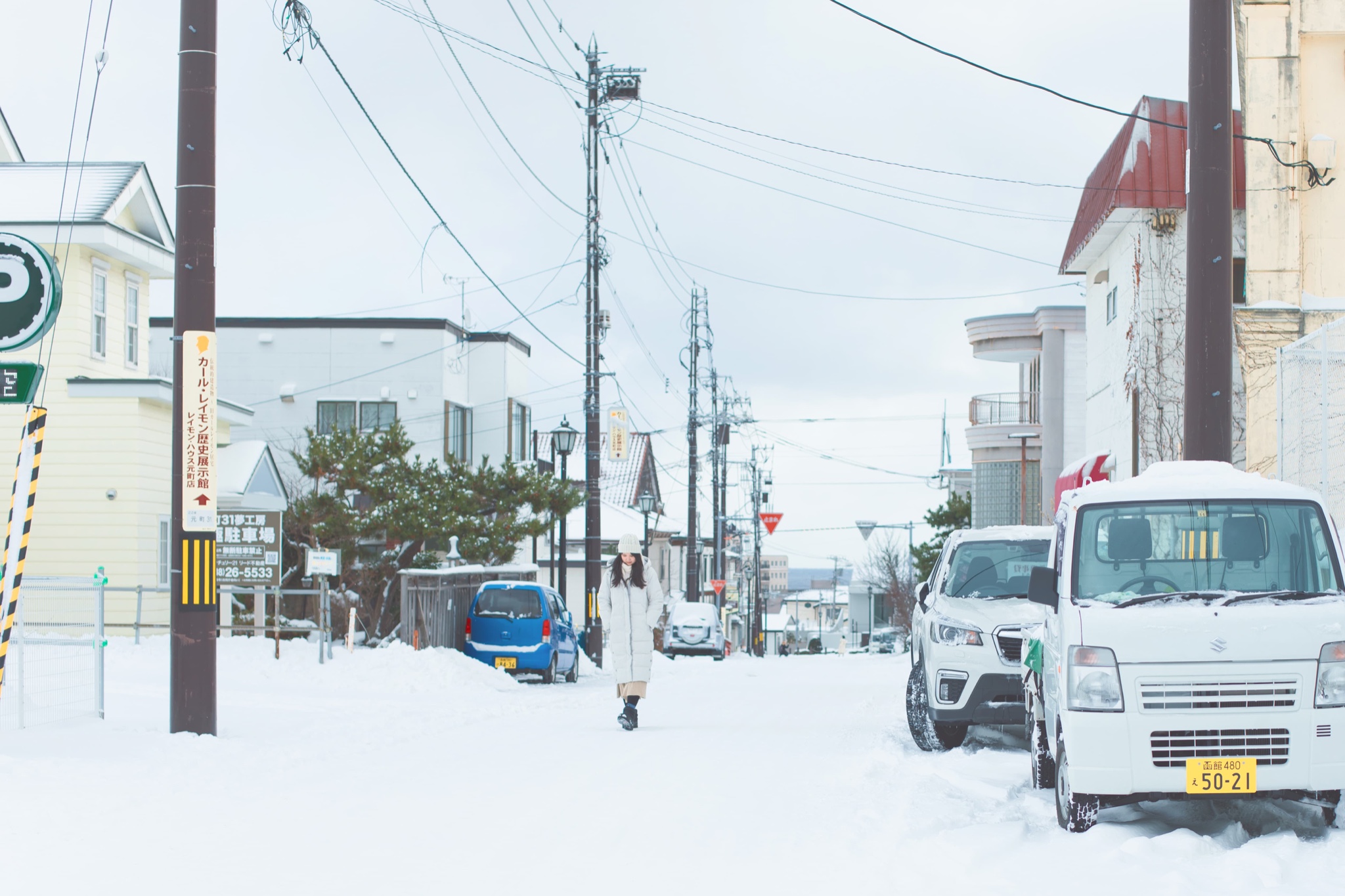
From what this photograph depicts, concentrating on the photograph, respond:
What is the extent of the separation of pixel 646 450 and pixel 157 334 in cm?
2282

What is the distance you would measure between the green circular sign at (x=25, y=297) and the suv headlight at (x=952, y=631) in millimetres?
7226

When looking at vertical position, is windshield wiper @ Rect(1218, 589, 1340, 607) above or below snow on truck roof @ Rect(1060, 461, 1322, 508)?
below

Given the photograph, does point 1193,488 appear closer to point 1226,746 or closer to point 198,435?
point 1226,746

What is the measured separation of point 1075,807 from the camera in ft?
25.2

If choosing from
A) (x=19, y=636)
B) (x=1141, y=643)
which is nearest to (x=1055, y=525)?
(x=1141, y=643)

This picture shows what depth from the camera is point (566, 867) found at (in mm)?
7082

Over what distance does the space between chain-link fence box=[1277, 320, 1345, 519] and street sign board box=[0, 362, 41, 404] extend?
37.5ft

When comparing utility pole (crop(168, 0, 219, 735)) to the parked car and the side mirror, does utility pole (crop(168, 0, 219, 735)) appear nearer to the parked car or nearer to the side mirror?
the side mirror

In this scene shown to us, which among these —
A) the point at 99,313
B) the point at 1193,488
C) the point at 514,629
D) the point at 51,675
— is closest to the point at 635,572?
the point at 51,675

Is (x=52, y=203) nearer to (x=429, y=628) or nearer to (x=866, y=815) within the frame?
(x=429, y=628)

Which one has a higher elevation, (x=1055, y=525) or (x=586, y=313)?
(x=586, y=313)

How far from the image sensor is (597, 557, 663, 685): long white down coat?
14.2m

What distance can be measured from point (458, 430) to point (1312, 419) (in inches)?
1222

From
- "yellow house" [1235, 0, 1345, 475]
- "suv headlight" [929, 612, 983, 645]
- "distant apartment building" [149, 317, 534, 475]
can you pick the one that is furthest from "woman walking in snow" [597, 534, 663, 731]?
"distant apartment building" [149, 317, 534, 475]
